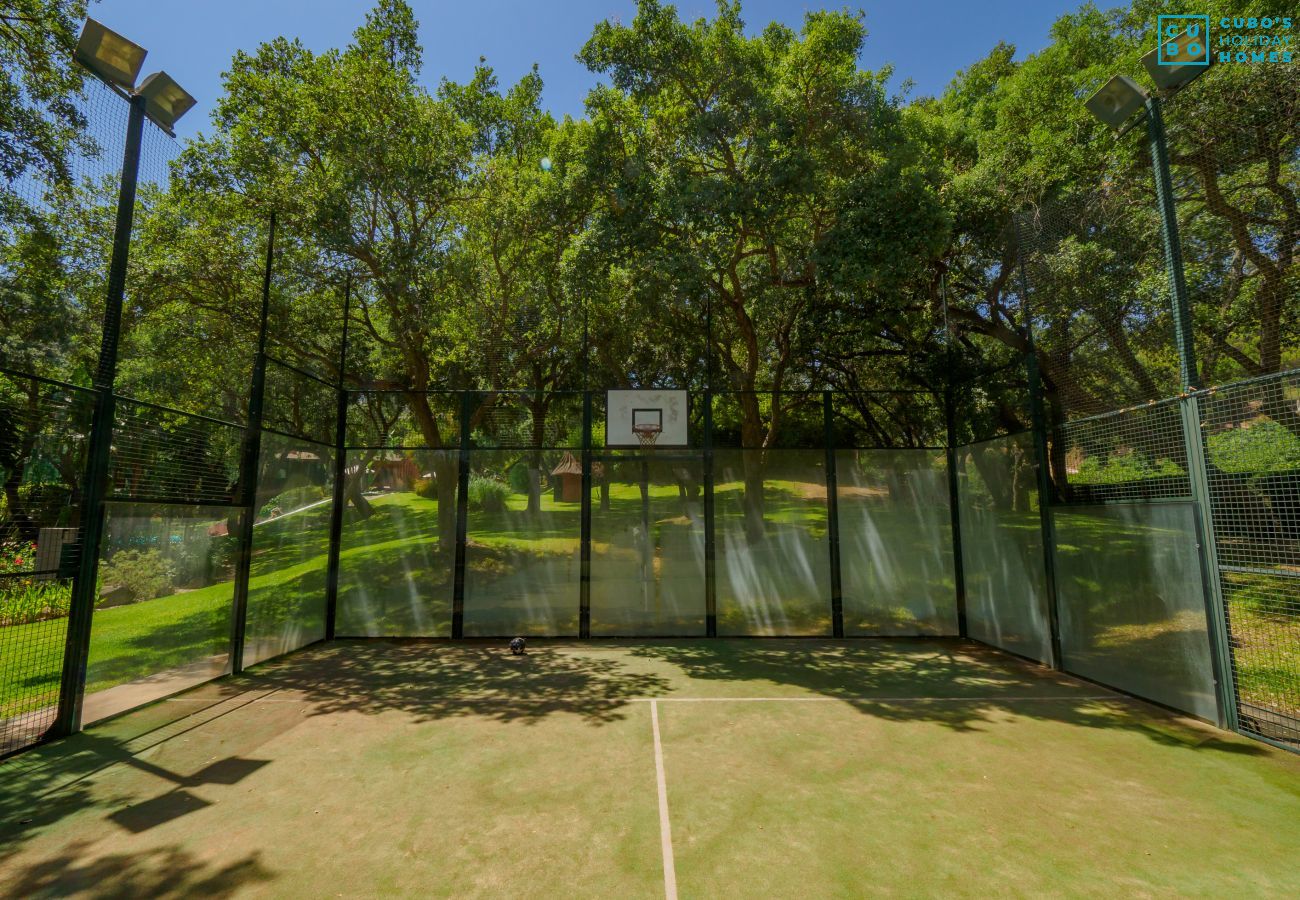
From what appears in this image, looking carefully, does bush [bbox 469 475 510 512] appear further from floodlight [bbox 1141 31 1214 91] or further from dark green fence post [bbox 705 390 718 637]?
floodlight [bbox 1141 31 1214 91]

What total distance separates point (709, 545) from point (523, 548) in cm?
265

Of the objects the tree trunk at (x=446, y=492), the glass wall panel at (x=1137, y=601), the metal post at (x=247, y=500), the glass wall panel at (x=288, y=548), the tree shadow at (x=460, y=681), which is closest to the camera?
the glass wall panel at (x=1137, y=601)

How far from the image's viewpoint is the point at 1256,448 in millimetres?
4312

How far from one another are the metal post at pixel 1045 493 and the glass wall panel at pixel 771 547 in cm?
257

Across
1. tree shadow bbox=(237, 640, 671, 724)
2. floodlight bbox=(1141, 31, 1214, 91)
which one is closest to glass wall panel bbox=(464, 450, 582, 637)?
tree shadow bbox=(237, 640, 671, 724)

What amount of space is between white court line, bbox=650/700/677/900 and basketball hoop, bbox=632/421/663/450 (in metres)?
4.27

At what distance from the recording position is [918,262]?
313 inches

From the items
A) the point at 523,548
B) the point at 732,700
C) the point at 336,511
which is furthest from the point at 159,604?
the point at 732,700

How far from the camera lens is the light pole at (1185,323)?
4.46m

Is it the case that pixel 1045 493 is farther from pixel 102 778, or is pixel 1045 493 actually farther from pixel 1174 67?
pixel 102 778

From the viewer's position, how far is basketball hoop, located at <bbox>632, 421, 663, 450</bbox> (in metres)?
8.16

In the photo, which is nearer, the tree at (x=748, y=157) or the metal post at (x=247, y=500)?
the metal post at (x=247, y=500)

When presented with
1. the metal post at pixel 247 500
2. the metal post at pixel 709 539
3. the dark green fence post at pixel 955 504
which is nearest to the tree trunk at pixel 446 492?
the metal post at pixel 247 500

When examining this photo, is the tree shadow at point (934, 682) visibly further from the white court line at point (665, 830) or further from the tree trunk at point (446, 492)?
the tree trunk at point (446, 492)
